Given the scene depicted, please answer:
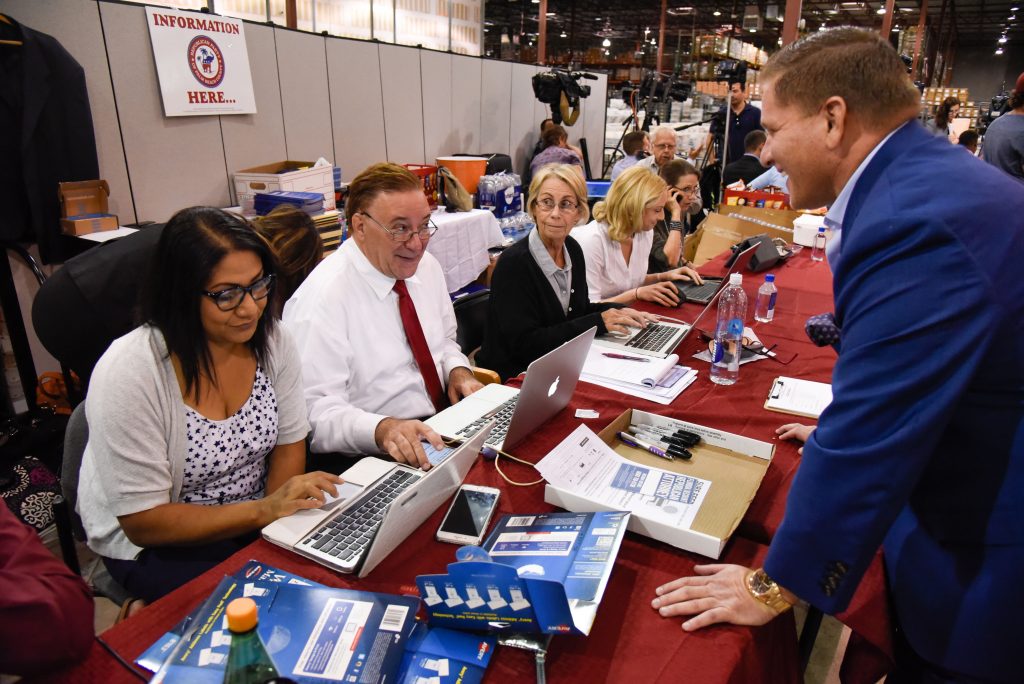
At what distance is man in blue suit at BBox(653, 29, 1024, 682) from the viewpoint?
79cm

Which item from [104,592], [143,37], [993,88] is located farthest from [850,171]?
[993,88]

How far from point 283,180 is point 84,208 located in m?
1.03

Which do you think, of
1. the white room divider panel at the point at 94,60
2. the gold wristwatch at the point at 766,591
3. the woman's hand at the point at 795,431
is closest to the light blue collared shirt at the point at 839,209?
the gold wristwatch at the point at 766,591

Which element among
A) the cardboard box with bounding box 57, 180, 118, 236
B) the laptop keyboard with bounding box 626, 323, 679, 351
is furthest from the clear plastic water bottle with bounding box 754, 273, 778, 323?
the cardboard box with bounding box 57, 180, 118, 236

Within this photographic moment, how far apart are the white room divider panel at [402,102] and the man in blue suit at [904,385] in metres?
4.92

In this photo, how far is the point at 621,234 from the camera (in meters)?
2.86

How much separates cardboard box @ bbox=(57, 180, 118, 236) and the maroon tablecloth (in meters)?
2.70

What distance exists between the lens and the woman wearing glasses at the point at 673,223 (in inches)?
145

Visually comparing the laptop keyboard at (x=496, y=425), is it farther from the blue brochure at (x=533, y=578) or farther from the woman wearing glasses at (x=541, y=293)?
the woman wearing glasses at (x=541, y=293)

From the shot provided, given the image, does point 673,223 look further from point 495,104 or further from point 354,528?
point 495,104

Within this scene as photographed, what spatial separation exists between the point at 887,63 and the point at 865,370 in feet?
1.46

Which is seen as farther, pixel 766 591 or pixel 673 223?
pixel 673 223

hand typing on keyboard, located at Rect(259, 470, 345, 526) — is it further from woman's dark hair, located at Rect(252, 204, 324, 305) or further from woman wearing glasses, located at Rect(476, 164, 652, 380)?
woman's dark hair, located at Rect(252, 204, 324, 305)

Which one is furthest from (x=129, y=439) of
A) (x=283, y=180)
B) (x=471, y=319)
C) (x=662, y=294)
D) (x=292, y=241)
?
(x=283, y=180)
